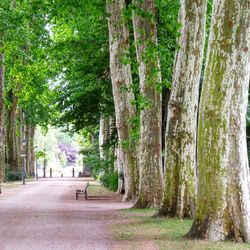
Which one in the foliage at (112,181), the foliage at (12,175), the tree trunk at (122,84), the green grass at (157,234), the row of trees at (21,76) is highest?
the row of trees at (21,76)

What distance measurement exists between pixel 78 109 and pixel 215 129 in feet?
75.6

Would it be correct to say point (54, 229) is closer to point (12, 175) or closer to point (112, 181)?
point (112, 181)

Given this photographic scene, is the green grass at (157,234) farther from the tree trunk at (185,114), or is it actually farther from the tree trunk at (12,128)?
the tree trunk at (12,128)

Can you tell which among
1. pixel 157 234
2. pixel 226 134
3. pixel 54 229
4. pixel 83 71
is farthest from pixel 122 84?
pixel 226 134

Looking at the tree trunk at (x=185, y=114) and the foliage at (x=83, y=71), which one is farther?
the foliage at (x=83, y=71)

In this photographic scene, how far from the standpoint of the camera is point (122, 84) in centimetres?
2527

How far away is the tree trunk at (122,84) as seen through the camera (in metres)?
24.8

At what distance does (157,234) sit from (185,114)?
165 inches

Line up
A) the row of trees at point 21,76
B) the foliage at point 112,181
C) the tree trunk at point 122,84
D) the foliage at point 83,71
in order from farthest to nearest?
the foliage at point 112,181
the foliage at point 83,71
the row of trees at point 21,76
the tree trunk at point 122,84

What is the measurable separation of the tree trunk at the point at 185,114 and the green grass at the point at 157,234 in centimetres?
74

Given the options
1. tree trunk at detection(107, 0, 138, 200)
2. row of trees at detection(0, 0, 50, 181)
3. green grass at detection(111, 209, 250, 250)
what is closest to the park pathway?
green grass at detection(111, 209, 250, 250)

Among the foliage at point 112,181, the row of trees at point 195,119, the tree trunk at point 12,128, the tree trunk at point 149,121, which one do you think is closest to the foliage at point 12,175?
the tree trunk at point 12,128

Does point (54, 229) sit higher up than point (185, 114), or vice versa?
point (185, 114)

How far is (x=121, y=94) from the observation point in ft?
83.7
